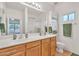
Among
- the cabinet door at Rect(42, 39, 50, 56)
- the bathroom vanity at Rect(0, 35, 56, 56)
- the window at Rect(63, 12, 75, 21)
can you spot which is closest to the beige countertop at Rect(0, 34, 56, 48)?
the bathroom vanity at Rect(0, 35, 56, 56)

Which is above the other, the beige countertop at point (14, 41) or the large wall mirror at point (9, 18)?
the large wall mirror at point (9, 18)

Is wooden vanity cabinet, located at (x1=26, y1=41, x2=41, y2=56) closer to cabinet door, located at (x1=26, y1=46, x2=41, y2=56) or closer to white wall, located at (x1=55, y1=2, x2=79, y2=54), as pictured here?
cabinet door, located at (x1=26, y1=46, x2=41, y2=56)

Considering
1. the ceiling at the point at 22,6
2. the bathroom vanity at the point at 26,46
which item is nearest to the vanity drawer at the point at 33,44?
the bathroom vanity at the point at 26,46

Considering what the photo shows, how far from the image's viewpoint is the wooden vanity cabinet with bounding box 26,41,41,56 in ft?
6.01

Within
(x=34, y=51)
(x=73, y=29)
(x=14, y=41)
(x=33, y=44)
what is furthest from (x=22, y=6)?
(x=73, y=29)

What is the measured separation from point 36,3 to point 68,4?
0.60 meters

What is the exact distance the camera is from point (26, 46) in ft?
5.85

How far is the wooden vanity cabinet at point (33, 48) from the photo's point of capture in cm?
183

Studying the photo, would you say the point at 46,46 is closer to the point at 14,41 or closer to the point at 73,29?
the point at 73,29

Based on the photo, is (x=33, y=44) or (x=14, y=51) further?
(x=33, y=44)

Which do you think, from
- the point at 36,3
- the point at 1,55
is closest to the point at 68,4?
the point at 36,3

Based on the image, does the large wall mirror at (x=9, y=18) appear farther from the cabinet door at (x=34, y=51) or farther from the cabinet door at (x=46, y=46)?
the cabinet door at (x=46, y=46)

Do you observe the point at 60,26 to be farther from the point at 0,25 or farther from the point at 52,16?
the point at 0,25

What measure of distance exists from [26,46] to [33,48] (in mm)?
235
